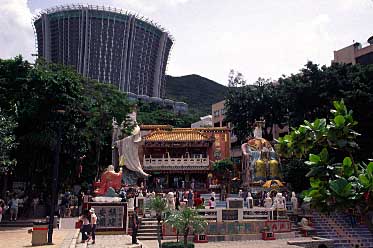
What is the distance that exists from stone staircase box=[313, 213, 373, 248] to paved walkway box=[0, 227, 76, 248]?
12688mm

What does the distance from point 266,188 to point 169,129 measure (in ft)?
43.5

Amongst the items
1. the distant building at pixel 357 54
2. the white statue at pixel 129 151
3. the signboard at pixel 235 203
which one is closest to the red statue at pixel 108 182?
the signboard at pixel 235 203

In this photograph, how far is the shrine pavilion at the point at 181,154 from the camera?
37.1m

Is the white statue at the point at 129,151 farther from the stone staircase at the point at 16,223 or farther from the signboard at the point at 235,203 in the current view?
the signboard at the point at 235,203

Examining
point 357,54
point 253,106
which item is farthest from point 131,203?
point 357,54

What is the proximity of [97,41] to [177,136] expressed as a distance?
4652cm

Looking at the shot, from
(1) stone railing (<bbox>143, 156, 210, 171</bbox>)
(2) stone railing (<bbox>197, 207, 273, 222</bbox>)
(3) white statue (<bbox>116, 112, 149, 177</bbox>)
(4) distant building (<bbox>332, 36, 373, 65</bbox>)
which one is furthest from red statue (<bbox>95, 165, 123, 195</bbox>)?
(4) distant building (<bbox>332, 36, 373, 65</bbox>)

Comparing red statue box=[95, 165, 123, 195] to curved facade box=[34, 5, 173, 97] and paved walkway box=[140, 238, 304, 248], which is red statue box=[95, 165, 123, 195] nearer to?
paved walkway box=[140, 238, 304, 248]

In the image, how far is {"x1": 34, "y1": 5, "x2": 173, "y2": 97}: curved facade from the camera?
7944 centimetres

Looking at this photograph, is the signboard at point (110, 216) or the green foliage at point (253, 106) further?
the green foliage at point (253, 106)

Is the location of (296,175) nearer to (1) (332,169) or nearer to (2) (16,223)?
(2) (16,223)

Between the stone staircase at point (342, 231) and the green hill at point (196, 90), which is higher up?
the green hill at point (196, 90)

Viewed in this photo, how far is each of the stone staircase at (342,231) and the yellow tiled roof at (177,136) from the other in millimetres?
16397

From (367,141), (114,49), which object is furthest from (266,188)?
(114,49)
